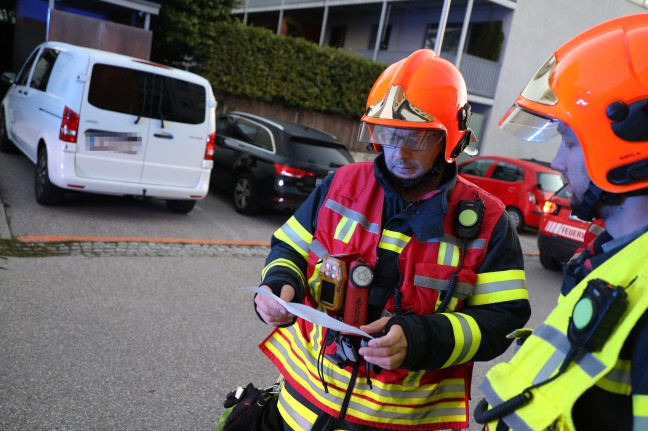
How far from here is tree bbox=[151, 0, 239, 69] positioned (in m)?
12.0

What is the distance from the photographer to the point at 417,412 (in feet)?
5.65

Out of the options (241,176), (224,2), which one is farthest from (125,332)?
(224,2)

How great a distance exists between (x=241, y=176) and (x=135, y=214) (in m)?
1.89

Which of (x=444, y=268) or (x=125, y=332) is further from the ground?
(x=444, y=268)

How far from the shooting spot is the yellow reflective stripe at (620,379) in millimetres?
1026

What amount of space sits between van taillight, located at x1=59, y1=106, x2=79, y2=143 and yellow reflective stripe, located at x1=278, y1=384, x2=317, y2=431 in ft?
16.9

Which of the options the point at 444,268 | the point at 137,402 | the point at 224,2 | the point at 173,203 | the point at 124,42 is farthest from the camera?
the point at 224,2

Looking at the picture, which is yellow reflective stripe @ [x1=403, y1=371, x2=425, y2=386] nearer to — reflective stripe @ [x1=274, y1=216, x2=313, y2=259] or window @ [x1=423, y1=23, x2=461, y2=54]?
reflective stripe @ [x1=274, y1=216, x2=313, y2=259]

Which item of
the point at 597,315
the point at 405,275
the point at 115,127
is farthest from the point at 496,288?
the point at 115,127

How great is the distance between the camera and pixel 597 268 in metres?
1.12

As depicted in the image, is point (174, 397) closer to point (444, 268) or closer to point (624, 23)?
point (444, 268)

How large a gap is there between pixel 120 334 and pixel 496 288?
2956mm

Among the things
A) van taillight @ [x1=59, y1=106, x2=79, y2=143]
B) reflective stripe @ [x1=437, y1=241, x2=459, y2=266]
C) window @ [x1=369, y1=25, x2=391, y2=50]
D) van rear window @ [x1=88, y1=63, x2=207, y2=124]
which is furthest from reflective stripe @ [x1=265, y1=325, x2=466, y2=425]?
window @ [x1=369, y1=25, x2=391, y2=50]

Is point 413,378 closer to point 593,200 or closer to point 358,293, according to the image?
point 358,293
